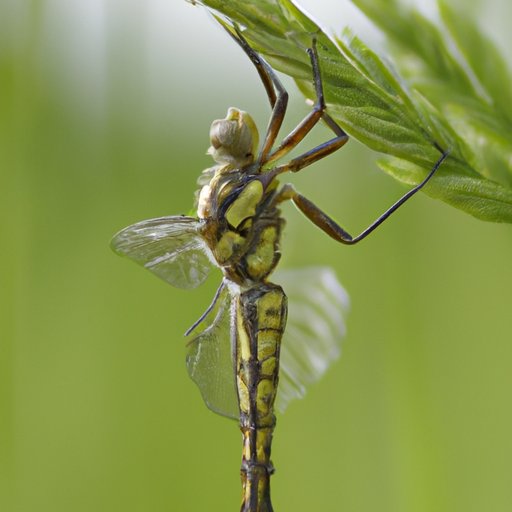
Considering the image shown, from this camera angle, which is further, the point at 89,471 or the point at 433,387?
the point at 89,471

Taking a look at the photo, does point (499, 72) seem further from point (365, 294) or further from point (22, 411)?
point (22, 411)

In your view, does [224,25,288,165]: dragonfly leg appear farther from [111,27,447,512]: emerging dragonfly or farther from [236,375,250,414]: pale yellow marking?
[236,375,250,414]: pale yellow marking

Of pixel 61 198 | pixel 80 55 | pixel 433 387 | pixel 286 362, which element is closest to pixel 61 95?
pixel 80 55

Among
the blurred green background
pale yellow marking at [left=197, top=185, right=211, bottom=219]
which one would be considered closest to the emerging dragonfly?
pale yellow marking at [left=197, top=185, right=211, bottom=219]

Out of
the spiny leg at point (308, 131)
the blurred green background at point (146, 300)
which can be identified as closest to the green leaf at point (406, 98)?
the spiny leg at point (308, 131)

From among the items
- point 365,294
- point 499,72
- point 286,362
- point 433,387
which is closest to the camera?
point 499,72

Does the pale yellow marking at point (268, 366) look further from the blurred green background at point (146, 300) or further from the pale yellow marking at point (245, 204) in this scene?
the blurred green background at point (146, 300)

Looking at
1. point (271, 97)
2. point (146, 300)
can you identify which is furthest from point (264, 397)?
point (146, 300)
